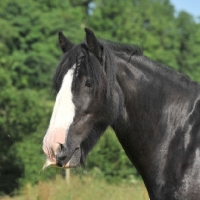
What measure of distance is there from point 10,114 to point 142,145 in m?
17.1

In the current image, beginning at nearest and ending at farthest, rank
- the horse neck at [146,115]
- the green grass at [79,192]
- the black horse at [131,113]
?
the black horse at [131,113] → the horse neck at [146,115] → the green grass at [79,192]

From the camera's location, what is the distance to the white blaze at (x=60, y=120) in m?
4.37

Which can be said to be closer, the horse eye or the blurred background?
the horse eye

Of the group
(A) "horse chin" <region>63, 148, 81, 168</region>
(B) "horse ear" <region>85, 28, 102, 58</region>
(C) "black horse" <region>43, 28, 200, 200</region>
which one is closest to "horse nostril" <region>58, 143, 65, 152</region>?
(C) "black horse" <region>43, 28, 200, 200</region>

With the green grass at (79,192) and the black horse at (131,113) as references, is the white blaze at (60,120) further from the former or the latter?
the green grass at (79,192)

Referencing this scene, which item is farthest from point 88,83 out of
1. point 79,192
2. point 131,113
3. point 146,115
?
point 79,192

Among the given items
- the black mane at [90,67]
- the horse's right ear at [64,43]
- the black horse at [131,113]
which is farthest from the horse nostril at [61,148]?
the horse's right ear at [64,43]

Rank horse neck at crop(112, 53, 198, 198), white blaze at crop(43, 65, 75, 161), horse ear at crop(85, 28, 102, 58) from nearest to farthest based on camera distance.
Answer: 1. white blaze at crop(43, 65, 75, 161)
2. horse ear at crop(85, 28, 102, 58)
3. horse neck at crop(112, 53, 198, 198)

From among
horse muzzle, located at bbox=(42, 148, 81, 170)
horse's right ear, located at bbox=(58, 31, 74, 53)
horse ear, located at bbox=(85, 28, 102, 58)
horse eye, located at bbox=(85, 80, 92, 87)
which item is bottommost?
horse muzzle, located at bbox=(42, 148, 81, 170)

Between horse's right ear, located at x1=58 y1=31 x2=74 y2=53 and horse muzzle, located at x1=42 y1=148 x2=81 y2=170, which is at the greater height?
horse's right ear, located at x1=58 y1=31 x2=74 y2=53

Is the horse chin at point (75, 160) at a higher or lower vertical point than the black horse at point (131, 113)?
lower

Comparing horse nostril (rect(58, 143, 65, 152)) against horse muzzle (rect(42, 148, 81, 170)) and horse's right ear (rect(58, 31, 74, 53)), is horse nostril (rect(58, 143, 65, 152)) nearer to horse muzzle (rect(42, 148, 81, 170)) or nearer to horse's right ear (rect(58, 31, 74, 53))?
horse muzzle (rect(42, 148, 81, 170))

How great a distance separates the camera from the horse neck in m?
4.77

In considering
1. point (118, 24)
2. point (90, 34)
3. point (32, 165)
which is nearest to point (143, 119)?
point (90, 34)
